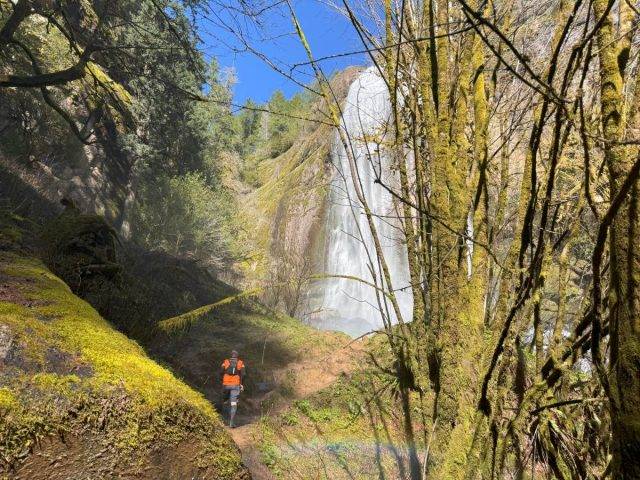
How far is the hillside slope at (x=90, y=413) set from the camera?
1069mm

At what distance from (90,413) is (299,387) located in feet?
28.8

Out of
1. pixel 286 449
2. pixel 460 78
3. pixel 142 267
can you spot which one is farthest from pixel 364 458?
pixel 142 267

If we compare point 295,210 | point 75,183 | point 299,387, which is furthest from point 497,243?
point 295,210

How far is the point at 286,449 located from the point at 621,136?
666cm

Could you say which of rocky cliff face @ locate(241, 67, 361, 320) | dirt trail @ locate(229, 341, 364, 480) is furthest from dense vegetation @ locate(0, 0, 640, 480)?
rocky cliff face @ locate(241, 67, 361, 320)

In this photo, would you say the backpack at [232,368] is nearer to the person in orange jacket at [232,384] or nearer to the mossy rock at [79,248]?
the person in orange jacket at [232,384]

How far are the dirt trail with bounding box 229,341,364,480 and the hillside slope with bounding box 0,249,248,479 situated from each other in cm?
489

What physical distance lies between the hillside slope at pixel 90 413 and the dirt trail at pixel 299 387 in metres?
4.89

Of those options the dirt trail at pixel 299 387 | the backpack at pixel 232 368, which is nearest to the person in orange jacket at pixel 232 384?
the backpack at pixel 232 368

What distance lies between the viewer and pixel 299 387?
9461 millimetres

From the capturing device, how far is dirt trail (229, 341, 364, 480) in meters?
6.09

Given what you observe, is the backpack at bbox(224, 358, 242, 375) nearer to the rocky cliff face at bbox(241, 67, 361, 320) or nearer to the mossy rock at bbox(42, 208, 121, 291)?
the mossy rock at bbox(42, 208, 121, 291)

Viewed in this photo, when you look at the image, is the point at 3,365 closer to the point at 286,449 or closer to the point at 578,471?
the point at 578,471

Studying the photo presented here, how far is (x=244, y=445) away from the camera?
6.34 metres
